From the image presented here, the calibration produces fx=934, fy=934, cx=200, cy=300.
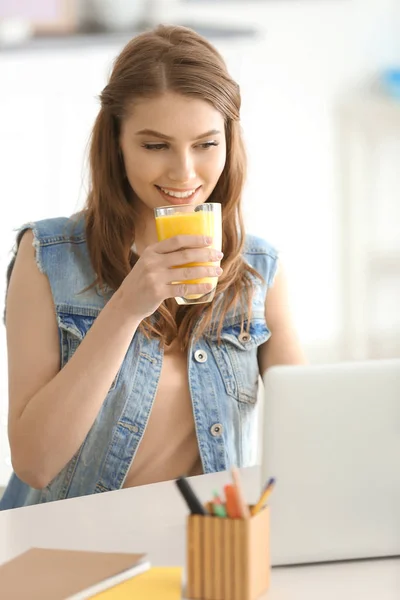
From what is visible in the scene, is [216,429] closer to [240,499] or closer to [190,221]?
[190,221]

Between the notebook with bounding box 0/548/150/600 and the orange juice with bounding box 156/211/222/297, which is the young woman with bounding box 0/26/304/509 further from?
the notebook with bounding box 0/548/150/600

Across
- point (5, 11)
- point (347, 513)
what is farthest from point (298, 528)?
point (5, 11)

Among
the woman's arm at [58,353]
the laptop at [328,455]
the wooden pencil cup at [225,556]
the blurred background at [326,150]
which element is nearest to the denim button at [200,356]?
the woman's arm at [58,353]

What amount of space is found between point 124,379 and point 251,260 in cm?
38

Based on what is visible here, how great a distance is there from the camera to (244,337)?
1.73 metres

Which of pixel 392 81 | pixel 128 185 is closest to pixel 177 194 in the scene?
pixel 128 185

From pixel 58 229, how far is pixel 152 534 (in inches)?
28.8

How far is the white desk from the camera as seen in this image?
1012mm

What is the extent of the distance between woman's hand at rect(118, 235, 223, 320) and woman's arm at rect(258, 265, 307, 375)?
0.39 m

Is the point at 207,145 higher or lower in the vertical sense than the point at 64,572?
higher

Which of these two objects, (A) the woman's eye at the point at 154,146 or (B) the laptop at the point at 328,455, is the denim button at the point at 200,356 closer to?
(A) the woman's eye at the point at 154,146

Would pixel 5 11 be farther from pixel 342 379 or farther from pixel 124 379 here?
pixel 342 379

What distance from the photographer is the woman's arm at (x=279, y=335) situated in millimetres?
1761

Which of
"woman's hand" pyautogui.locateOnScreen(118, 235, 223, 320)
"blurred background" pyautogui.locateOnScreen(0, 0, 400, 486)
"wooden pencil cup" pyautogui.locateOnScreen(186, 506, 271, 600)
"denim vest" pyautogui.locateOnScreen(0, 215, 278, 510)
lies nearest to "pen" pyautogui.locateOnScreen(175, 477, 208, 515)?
"wooden pencil cup" pyautogui.locateOnScreen(186, 506, 271, 600)
